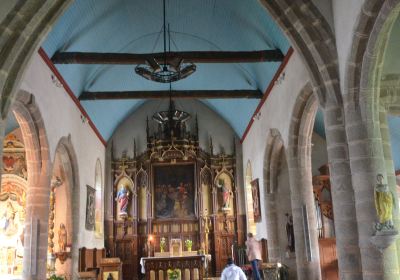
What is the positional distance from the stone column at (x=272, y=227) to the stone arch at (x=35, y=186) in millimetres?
7195

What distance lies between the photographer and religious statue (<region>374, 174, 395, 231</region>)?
7.86 m

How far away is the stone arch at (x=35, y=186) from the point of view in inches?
468

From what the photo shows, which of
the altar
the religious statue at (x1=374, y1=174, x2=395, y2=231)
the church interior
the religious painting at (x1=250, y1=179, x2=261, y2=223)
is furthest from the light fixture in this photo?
the religious painting at (x1=250, y1=179, x2=261, y2=223)

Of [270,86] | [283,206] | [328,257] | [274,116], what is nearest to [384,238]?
[328,257]

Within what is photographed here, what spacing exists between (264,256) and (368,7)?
10.7 meters

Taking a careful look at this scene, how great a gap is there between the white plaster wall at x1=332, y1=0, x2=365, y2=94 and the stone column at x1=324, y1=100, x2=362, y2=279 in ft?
2.17

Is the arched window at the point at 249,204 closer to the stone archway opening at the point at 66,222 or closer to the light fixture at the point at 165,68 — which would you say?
the stone archway opening at the point at 66,222

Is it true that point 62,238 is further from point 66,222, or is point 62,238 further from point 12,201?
point 12,201

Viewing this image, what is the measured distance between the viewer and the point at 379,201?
7.97 meters

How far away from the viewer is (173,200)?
68.1 ft

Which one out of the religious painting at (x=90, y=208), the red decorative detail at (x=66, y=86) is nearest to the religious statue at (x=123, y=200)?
the religious painting at (x=90, y=208)

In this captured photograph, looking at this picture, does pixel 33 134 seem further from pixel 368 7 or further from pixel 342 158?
pixel 368 7

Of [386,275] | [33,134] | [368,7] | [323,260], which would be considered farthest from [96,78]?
[386,275]

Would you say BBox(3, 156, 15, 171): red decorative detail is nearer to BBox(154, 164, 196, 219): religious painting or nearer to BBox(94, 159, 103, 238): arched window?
BBox(94, 159, 103, 238): arched window
